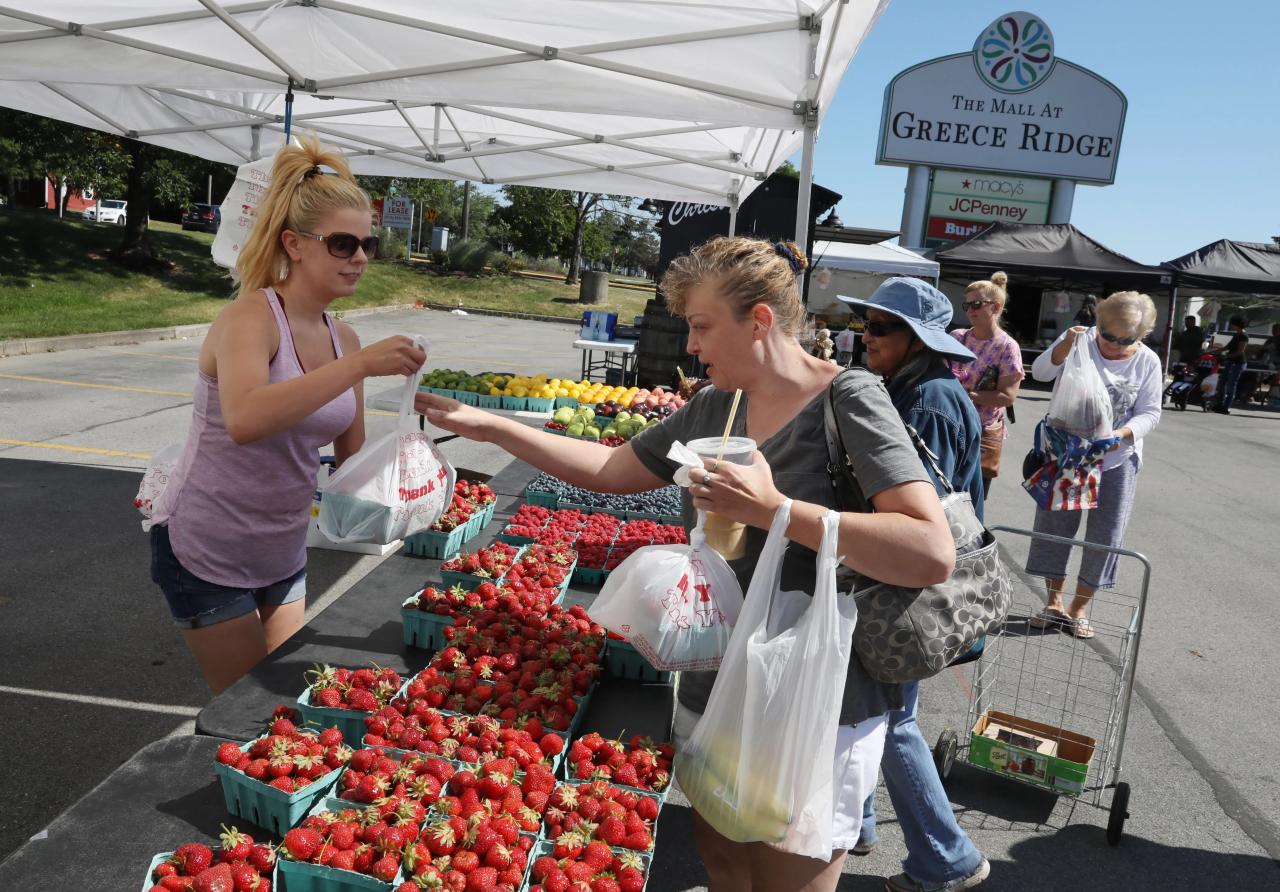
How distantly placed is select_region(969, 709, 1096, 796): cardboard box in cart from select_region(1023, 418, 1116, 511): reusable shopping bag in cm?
165

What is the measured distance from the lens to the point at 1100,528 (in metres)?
5.19

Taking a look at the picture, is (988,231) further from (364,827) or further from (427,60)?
(364,827)

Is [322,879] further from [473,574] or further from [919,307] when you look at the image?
[919,307]

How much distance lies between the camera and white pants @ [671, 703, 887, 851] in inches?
71.4

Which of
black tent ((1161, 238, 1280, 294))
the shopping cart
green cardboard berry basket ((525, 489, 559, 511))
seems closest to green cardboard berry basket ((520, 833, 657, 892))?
the shopping cart

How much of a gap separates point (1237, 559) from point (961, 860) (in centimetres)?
654

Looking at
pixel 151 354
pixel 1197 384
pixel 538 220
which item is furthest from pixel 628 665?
pixel 538 220

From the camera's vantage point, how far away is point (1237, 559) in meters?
7.63

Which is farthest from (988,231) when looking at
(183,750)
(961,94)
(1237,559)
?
(183,750)

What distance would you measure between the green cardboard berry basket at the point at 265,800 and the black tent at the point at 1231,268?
796 inches

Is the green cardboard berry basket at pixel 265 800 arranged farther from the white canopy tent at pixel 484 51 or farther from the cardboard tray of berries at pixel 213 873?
the white canopy tent at pixel 484 51

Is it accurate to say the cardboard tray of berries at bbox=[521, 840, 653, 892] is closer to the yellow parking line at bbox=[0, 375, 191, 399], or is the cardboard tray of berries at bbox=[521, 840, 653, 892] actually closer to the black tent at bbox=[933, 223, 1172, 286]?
the yellow parking line at bbox=[0, 375, 191, 399]

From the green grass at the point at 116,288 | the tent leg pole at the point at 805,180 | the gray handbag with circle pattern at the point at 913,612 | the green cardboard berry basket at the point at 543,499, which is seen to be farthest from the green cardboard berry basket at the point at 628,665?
the green grass at the point at 116,288

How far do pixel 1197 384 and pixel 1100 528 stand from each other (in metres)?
18.3
